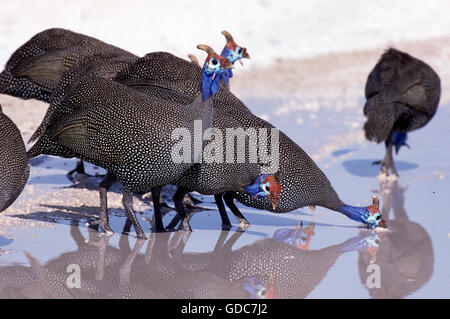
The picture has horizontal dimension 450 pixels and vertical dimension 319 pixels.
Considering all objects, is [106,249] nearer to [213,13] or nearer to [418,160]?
[418,160]

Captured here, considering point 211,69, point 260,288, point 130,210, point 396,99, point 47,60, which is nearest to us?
point 260,288

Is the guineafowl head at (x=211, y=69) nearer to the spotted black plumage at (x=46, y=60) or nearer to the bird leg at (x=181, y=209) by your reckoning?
the bird leg at (x=181, y=209)

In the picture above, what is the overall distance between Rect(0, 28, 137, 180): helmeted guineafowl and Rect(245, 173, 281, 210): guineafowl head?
1.87 m

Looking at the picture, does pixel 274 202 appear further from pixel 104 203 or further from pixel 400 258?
pixel 104 203

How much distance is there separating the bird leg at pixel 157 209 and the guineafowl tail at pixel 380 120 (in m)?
2.55

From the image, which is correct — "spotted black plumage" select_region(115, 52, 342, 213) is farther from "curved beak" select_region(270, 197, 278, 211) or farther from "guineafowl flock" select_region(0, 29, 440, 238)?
"curved beak" select_region(270, 197, 278, 211)

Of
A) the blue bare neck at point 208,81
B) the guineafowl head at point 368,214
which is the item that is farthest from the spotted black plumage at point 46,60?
the guineafowl head at point 368,214

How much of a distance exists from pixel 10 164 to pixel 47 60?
222 cm

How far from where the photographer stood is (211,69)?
223 inches

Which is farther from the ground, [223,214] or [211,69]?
[211,69]

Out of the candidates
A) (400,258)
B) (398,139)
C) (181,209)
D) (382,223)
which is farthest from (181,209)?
(398,139)

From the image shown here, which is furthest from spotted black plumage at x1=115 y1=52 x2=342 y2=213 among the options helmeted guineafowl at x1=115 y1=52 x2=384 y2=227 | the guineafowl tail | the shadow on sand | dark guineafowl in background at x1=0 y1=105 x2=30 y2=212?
the shadow on sand

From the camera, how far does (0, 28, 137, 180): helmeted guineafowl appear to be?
752 centimetres

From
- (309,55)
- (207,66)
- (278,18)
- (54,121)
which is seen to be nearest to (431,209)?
(207,66)
